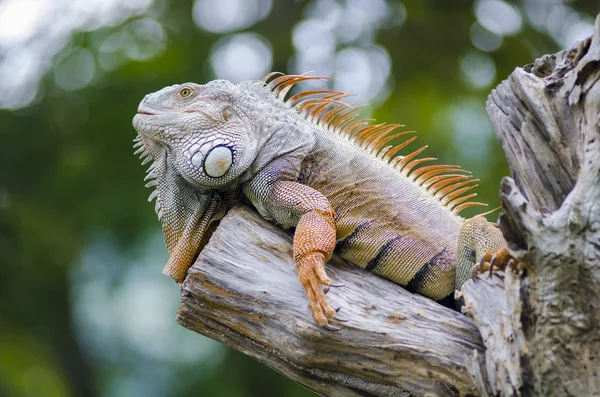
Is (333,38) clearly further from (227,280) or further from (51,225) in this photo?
(227,280)

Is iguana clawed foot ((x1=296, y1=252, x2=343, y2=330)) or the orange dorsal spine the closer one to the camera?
iguana clawed foot ((x1=296, y1=252, x2=343, y2=330))

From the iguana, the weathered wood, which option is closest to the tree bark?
the weathered wood

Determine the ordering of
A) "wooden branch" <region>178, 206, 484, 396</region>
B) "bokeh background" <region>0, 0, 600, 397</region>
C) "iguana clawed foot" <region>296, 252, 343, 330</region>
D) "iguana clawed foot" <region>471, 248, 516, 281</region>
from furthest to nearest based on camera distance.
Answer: "bokeh background" <region>0, 0, 600, 397</region> < "iguana clawed foot" <region>296, 252, 343, 330</region> < "wooden branch" <region>178, 206, 484, 396</region> < "iguana clawed foot" <region>471, 248, 516, 281</region>

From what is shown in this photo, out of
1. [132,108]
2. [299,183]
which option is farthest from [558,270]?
[132,108]

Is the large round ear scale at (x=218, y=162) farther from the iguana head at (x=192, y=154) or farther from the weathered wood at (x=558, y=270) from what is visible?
the weathered wood at (x=558, y=270)

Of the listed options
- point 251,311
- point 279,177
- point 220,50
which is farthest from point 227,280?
point 220,50

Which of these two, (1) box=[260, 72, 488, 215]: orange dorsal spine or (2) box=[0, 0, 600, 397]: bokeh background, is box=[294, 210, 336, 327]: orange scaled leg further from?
(2) box=[0, 0, 600, 397]: bokeh background

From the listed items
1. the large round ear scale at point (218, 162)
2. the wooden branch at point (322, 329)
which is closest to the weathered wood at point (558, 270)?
the wooden branch at point (322, 329)
